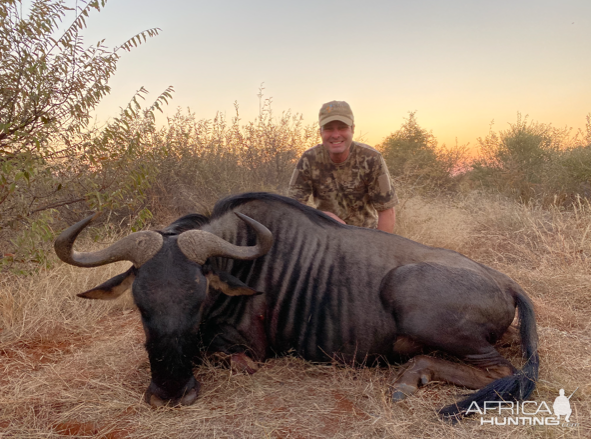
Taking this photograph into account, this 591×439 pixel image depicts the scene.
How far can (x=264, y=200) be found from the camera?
336cm

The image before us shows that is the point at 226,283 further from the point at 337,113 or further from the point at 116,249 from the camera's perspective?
the point at 337,113

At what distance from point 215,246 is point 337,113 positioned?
114 inches

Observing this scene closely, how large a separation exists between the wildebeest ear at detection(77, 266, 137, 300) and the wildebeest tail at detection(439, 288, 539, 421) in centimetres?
201

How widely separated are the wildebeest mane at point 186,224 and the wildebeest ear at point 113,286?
359mm

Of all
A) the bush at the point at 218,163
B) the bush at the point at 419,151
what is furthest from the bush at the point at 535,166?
the bush at the point at 218,163

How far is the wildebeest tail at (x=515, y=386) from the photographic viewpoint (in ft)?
7.84

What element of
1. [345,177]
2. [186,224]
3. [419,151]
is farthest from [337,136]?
[419,151]

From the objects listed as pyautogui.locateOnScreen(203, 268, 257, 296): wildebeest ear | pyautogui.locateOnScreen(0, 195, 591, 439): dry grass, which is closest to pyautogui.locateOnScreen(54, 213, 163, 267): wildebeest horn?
pyautogui.locateOnScreen(203, 268, 257, 296): wildebeest ear

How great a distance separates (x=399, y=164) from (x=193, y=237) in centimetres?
1247

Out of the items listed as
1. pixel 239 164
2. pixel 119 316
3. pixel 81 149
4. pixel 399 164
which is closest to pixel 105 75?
pixel 81 149

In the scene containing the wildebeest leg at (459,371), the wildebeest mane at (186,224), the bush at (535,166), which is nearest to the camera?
the wildebeest leg at (459,371)

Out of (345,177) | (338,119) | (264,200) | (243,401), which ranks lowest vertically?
(243,401)

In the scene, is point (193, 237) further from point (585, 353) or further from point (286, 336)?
point (585, 353)

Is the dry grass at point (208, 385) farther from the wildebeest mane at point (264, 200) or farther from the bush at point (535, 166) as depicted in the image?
the bush at point (535, 166)
